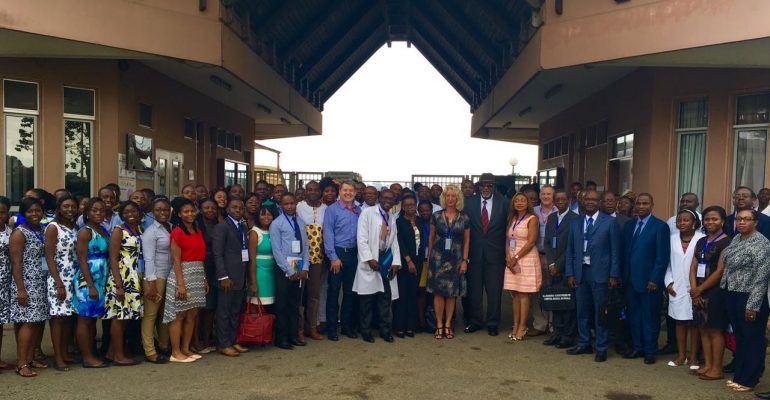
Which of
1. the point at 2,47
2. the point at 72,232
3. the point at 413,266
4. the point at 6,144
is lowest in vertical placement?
the point at 413,266

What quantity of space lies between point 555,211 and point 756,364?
8.38ft

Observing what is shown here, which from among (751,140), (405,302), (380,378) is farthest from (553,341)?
(751,140)

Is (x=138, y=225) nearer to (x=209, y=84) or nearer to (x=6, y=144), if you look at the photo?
(x=6, y=144)

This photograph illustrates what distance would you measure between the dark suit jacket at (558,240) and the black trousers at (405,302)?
62.6 inches

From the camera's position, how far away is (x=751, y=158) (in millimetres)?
8703

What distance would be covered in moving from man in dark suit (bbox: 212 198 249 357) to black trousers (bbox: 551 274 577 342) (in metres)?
3.51

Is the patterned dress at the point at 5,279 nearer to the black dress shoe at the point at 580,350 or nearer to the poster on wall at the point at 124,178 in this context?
the poster on wall at the point at 124,178

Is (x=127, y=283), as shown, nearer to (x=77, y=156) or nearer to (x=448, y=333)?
(x=448, y=333)

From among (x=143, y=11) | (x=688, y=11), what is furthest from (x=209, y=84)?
(x=688, y=11)

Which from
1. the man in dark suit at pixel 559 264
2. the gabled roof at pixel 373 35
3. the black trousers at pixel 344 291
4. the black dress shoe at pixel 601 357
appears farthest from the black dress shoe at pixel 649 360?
the gabled roof at pixel 373 35

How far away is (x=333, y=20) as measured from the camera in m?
16.4

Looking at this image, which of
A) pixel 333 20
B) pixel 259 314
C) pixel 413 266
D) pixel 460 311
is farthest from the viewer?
pixel 333 20

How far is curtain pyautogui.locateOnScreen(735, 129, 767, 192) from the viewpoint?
8.55m

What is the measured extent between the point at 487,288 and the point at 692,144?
5.15 m
